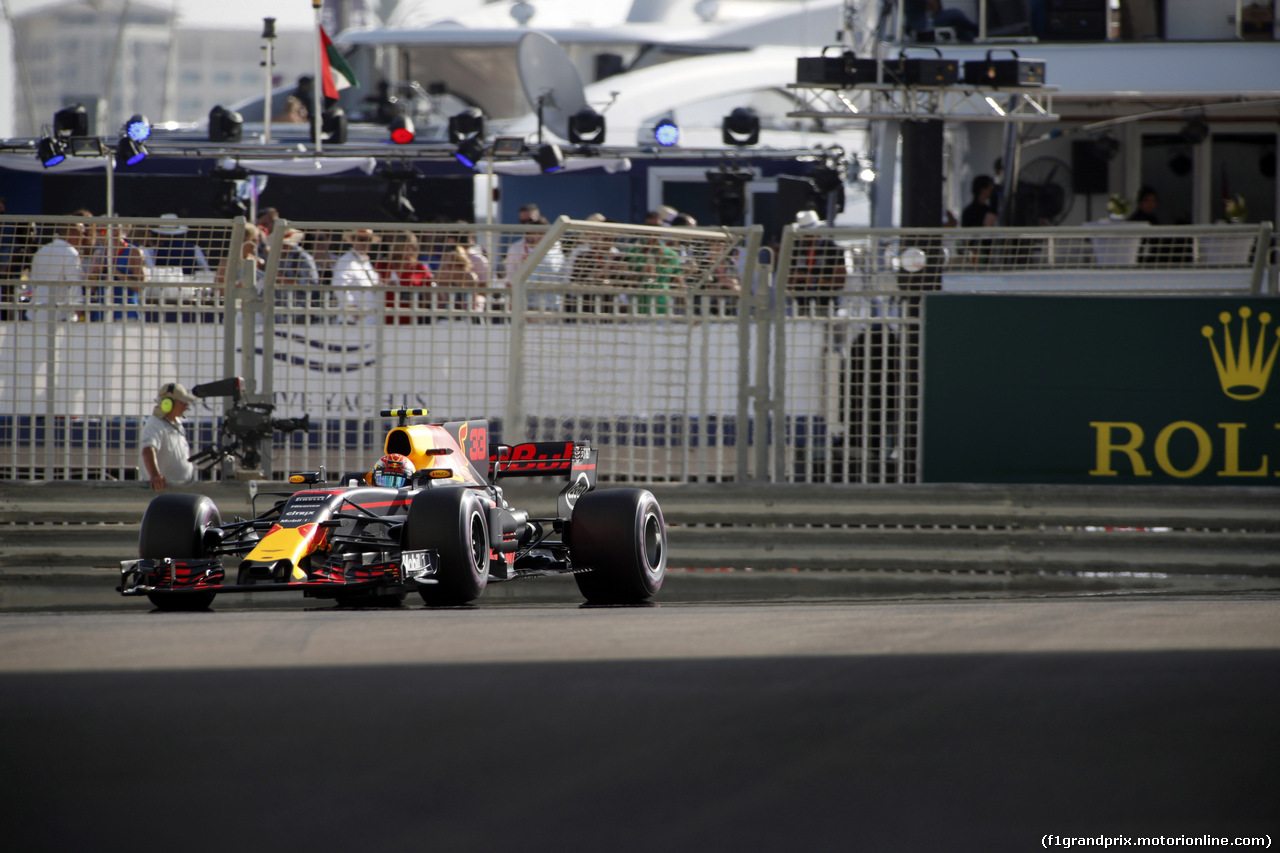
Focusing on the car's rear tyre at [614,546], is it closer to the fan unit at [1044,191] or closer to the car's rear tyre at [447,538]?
the car's rear tyre at [447,538]

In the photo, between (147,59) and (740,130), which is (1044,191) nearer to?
(740,130)

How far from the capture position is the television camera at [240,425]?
729 centimetres

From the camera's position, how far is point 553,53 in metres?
17.5

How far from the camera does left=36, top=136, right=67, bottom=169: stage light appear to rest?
15.2m

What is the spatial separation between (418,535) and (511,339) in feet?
5.24

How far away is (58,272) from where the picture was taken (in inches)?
294

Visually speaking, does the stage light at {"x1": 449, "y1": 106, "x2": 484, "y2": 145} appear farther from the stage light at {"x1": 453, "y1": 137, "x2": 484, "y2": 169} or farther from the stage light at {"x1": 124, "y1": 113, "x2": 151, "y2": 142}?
the stage light at {"x1": 124, "y1": 113, "x2": 151, "y2": 142}

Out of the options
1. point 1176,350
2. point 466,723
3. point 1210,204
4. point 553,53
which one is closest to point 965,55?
point 1210,204

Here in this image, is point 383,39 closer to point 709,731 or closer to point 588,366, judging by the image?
point 588,366

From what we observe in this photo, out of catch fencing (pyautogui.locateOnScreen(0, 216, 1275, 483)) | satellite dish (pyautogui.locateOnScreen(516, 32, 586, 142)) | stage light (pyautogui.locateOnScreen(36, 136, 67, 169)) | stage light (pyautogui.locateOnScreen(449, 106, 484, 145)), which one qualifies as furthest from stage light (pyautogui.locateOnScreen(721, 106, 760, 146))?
catch fencing (pyautogui.locateOnScreen(0, 216, 1275, 483))

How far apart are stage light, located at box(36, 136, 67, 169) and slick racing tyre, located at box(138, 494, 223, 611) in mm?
10124

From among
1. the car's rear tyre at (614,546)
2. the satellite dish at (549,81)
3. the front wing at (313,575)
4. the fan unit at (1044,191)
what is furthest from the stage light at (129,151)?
the car's rear tyre at (614,546)

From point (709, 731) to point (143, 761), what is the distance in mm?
1439

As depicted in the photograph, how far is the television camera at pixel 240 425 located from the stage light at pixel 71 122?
9.31 metres
